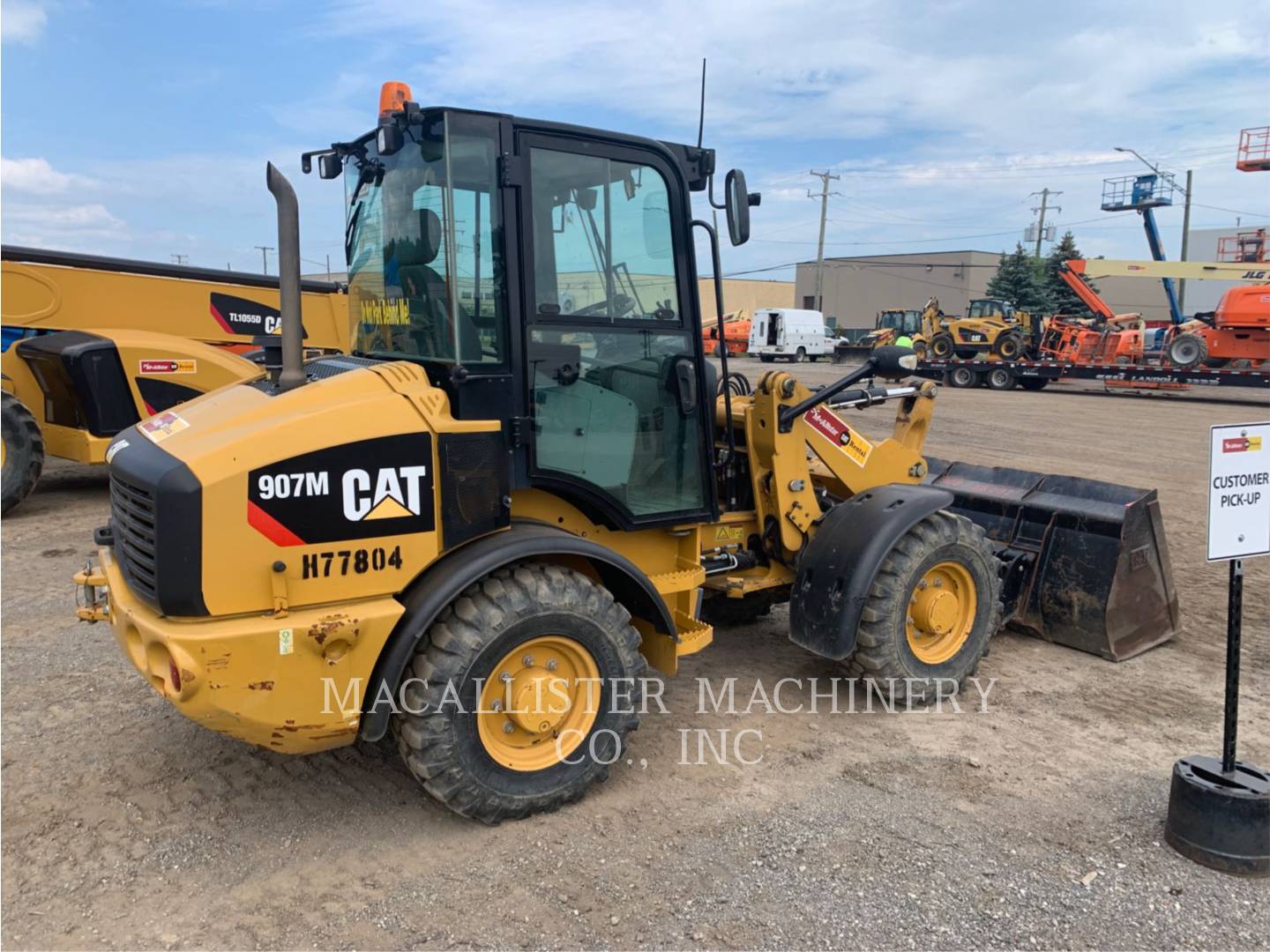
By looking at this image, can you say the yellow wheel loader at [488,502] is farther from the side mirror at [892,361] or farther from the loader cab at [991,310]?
the loader cab at [991,310]

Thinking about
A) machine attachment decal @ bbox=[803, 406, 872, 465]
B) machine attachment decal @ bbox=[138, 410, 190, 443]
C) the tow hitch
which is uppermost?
machine attachment decal @ bbox=[138, 410, 190, 443]

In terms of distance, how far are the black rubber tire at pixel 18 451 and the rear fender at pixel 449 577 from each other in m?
6.79

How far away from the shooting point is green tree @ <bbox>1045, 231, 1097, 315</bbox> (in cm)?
4150

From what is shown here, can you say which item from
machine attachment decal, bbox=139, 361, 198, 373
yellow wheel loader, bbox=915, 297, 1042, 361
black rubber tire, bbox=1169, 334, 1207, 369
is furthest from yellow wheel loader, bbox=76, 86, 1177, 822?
yellow wheel loader, bbox=915, 297, 1042, 361

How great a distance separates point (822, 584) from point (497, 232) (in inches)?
85.6

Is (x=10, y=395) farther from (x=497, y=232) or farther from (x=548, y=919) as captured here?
(x=548, y=919)

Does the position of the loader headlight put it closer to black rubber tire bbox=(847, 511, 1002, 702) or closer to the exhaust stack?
black rubber tire bbox=(847, 511, 1002, 702)

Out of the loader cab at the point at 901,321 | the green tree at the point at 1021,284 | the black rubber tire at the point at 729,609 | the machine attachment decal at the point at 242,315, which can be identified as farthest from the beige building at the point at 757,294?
the black rubber tire at the point at 729,609

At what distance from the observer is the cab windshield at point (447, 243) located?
3221 mm

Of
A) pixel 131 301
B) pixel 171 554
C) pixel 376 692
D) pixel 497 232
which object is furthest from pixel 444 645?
pixel 131 301

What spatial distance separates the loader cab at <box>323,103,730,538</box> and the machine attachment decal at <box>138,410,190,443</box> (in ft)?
2.65

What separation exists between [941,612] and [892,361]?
1.26m

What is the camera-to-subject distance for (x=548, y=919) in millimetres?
2816

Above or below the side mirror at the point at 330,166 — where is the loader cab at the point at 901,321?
above
